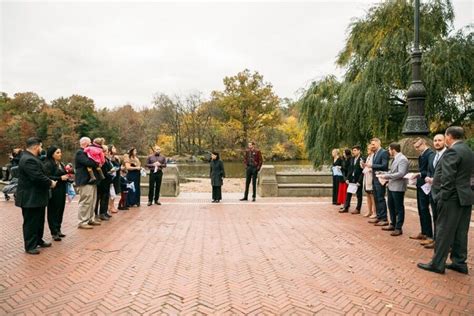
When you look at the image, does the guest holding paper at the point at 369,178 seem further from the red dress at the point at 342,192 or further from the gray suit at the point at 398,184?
the red dress at the point at 342,192

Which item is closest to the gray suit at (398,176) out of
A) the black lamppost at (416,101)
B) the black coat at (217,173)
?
the black lamppost at (416,101)

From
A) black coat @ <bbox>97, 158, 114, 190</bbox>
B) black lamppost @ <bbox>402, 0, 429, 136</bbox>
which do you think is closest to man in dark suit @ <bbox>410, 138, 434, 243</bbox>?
black lamppost @ <bbox>402, 0, 429, 136</bbox>

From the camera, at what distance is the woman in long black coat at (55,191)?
6402mm

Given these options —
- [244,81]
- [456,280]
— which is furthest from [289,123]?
[456,280]

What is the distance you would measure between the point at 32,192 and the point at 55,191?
971 mm

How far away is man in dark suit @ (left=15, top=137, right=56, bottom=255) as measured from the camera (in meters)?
5.41

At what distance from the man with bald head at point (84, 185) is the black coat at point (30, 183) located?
1.51 metres

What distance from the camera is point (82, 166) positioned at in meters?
A: 7.15

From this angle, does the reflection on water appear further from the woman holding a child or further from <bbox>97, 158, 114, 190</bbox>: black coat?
<bbox>97, 158, 114, 190</bbox>: black coat

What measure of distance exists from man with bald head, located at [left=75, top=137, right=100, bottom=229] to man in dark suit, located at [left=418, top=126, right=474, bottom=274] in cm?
645

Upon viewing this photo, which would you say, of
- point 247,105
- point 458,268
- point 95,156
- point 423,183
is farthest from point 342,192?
point 247,105

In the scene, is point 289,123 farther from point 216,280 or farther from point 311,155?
point 216,280

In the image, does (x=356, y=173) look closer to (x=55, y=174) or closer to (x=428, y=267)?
(x=428, y=267)

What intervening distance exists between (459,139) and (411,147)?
5172 millimetres
